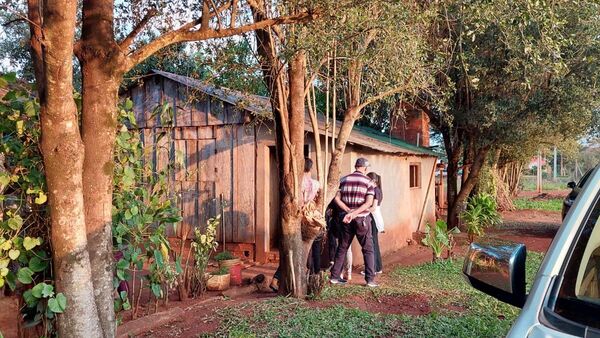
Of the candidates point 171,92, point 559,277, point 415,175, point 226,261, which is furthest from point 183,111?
point 559,277

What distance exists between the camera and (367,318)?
19.6 feet

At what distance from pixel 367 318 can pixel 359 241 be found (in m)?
2.24

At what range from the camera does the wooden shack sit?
1067 cm

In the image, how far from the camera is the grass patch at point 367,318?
17.9ft

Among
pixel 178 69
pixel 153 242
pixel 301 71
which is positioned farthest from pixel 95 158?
pixel 178 69

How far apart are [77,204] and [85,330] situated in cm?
100

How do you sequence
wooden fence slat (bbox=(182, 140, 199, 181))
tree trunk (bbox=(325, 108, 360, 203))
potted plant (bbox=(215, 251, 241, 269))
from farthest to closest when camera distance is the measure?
wooden fence slat (bbox=(182, 140, 199, 181))
potted plant (bbox=(215, 251, 241, 269))
tree trunk (bbox=(325, 108, 360, 203))

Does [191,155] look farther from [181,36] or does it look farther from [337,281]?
[181,36]

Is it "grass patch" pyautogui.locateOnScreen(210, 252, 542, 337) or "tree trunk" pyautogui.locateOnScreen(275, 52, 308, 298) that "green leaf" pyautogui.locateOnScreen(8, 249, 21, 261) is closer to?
"grass patch" pyautogui.locateOnScreen(210, 252, 542, 337)

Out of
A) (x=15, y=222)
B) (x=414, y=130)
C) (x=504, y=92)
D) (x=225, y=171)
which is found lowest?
(x=15, y=222)

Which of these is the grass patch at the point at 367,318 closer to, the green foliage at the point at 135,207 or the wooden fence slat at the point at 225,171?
the green foliage at the point at 135,207

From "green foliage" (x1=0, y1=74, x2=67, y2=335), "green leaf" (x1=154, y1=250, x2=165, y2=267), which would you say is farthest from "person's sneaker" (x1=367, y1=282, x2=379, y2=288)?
"green foliage" (x1=0, y1=74, x2=67, y2=335)

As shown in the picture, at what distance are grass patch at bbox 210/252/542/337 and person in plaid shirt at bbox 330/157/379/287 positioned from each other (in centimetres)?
57

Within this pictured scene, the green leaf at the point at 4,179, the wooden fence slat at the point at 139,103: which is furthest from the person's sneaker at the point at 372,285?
the wooden fence slat at the point at 139,103
